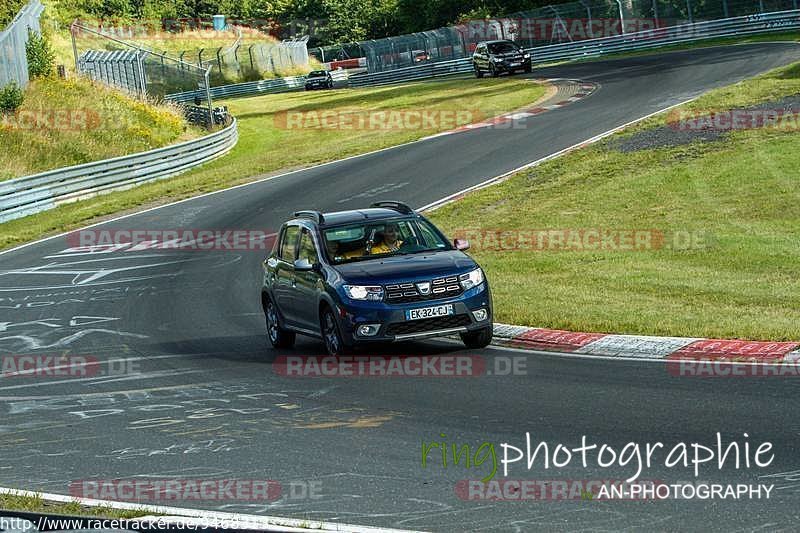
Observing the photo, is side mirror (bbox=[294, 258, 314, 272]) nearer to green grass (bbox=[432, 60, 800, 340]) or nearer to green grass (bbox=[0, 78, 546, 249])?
green grass (bbox=[432, 60, 800, 340])

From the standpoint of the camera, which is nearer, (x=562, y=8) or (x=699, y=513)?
(x=699, y=513)

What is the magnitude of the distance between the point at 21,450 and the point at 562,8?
59920mm

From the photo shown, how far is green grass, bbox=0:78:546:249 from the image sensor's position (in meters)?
31.8

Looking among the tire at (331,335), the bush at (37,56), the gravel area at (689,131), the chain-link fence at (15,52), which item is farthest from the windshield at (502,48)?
the tire at (331,335)

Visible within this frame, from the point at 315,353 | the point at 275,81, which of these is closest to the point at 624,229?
the point at 315,353

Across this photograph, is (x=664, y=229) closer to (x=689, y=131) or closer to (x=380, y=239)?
(x=380, y=239)

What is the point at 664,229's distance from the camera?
73.0ft

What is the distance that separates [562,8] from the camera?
66.8m

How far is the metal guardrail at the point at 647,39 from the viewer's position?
5878 cm

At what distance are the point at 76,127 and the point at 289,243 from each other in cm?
2844

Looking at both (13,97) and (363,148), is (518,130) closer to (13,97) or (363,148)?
(363,148)

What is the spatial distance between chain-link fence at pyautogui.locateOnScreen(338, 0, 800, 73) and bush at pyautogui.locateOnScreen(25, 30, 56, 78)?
3095 cm

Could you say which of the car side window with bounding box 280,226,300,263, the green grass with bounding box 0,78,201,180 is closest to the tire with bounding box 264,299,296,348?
the car side window with bounding box 280,226,300,263

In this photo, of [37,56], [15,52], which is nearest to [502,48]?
[37,56]
